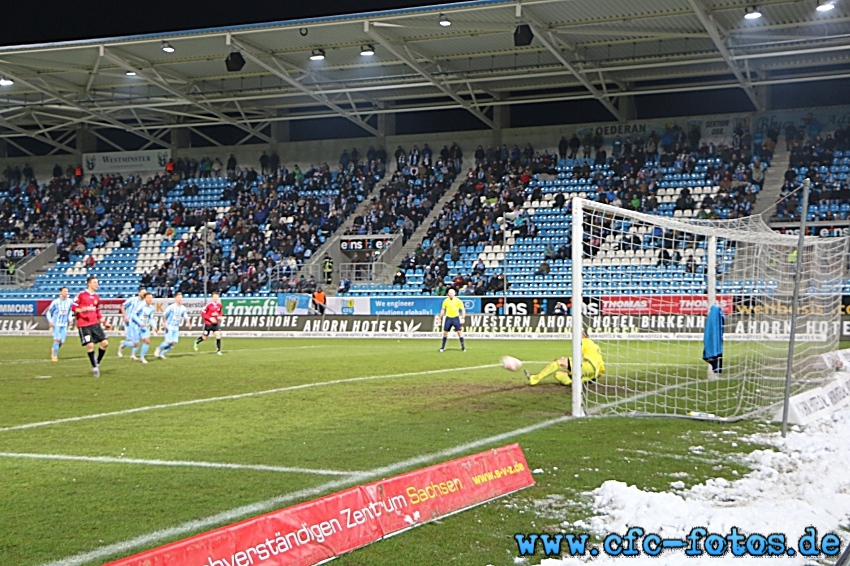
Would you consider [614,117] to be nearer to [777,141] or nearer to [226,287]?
[777,141]

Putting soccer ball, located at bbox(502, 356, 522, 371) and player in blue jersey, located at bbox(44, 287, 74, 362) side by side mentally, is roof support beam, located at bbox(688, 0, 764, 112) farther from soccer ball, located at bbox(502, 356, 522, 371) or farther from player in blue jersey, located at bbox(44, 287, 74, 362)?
player in blue jersey, located at bbox(44, 287, 74, 362)

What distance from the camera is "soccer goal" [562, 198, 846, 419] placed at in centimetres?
1105

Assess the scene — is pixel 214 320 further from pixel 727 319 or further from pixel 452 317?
pixel 727 319

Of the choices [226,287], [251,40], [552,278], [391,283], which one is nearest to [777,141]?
[552,278]

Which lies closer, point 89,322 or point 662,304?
point 89,322

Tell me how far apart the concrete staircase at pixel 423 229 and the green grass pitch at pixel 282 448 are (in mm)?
22299

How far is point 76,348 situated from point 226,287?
42.5ft

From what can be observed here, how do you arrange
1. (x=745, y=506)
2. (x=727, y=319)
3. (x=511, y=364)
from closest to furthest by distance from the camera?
(x=745, y=506) → (x=511, y=364) → (x=727, y=319)

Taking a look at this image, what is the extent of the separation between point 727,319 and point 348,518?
11499mm

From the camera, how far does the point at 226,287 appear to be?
1506 inches

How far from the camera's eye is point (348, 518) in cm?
498

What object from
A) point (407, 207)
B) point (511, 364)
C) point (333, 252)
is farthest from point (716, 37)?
point (511, 364)

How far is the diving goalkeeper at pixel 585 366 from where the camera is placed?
1234 centimetres

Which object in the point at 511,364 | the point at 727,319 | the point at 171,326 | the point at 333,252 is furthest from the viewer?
the point at 333,252
